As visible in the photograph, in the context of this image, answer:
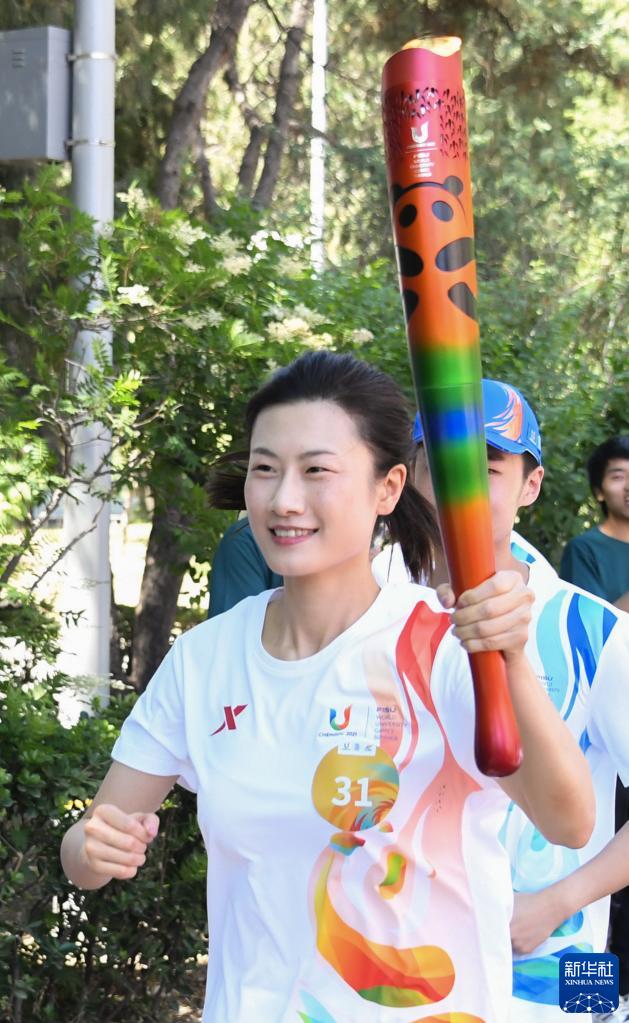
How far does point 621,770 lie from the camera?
2580 mm

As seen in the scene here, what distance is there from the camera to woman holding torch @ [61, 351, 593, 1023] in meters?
1.84

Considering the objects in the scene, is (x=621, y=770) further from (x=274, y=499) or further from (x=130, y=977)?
(x=130, y=977)

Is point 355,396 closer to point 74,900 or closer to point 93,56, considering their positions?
point 74,900

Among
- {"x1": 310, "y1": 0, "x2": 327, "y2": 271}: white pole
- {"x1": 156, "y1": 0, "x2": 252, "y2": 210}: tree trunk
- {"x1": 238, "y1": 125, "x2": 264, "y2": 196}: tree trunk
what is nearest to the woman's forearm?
{"x1": 156, "y1": 0, "x2": 252, "y2": 210}: tree trunk

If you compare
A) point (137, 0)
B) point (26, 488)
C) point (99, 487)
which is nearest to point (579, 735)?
point (26, 488)

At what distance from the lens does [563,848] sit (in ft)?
8.69

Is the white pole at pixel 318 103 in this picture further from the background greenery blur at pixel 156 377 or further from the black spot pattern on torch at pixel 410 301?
the black spot pattern on torch at pixel 410 301

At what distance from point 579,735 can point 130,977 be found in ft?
6.84

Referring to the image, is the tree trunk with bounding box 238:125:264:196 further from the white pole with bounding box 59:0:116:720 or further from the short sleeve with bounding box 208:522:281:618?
the short sleeve with bounding box 208:522:281:618

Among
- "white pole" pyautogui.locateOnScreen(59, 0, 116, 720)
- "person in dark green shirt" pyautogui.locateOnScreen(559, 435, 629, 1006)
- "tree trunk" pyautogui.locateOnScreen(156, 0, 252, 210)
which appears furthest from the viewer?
"tree trunk" pyautogui.locateOnScreen(156, 0, 252, 210)

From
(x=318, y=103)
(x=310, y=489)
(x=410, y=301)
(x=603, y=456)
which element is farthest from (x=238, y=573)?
(x=318, y=103)

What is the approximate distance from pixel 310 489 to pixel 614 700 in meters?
0.87

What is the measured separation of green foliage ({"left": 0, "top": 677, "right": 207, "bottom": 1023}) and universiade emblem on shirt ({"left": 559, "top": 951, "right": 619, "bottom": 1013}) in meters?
1.58

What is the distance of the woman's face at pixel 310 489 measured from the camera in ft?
6.56
